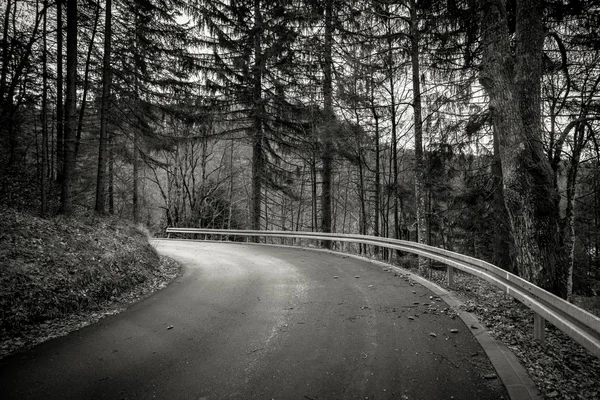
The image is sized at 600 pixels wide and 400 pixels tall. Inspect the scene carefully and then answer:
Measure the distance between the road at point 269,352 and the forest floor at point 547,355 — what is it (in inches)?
16.6

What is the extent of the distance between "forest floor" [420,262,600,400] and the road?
0.42 metres

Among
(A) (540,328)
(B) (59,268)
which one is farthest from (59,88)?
(A) (540,328)

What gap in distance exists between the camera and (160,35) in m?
13.0

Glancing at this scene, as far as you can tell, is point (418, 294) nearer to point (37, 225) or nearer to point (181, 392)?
point (181, 392)

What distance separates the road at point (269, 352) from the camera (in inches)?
120

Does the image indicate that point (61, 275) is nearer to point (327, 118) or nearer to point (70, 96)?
point (70, 96)

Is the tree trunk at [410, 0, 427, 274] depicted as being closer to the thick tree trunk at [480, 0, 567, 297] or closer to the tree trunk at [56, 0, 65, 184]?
the thick tree trunk at [480, 0, 567, 297]

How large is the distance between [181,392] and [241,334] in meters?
1.29

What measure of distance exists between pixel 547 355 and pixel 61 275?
7863 mm

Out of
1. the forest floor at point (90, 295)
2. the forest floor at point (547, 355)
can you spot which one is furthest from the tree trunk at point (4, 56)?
the forest floor at point (547, 355)

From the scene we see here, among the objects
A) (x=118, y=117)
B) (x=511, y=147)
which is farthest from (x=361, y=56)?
(x=118, y=117)

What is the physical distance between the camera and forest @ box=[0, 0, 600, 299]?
17.7 feet

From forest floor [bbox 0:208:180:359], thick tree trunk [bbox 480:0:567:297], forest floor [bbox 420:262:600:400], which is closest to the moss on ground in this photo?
forest floor [bbox 0:208:180:359]

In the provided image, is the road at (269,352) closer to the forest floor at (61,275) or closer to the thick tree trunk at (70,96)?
the forest floor at (61,275)
